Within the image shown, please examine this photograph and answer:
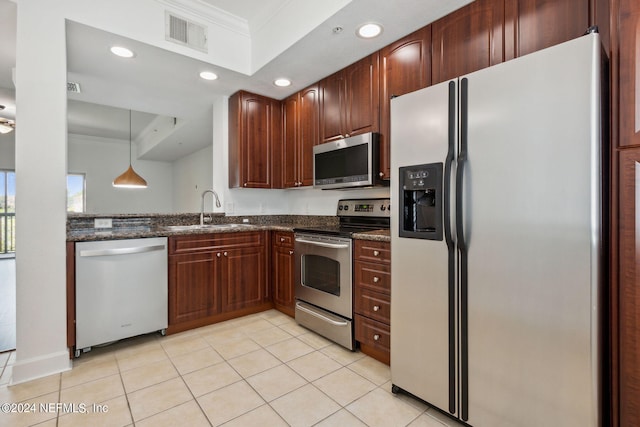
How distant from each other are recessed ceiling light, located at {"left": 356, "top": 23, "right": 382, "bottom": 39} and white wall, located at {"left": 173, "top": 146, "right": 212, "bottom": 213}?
4724 millimetres

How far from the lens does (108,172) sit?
7.41m

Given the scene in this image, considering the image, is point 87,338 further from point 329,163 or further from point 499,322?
point 499,322

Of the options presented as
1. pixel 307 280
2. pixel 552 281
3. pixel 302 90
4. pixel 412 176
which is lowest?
pixel 307 280

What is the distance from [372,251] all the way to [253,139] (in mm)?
2026

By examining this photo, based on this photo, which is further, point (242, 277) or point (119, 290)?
point (242, 277)

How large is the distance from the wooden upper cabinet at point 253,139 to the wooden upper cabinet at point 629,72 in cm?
293

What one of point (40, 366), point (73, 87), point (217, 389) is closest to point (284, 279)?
point (217, 389)

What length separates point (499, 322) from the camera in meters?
1.33

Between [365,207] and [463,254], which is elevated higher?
[365,207]

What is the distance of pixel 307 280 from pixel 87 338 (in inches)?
66.7

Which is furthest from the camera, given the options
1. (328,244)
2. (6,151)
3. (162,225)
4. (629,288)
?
(6,151)

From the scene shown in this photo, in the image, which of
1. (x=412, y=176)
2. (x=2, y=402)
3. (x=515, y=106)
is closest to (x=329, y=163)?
(x=412, y=176)

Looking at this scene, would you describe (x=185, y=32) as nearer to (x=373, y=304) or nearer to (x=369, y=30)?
(x=369, y=30)

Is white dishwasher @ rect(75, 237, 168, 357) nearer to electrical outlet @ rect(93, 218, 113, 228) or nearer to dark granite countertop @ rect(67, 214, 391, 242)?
dark granite countertop @ rect(67, 214, 391, 242)
